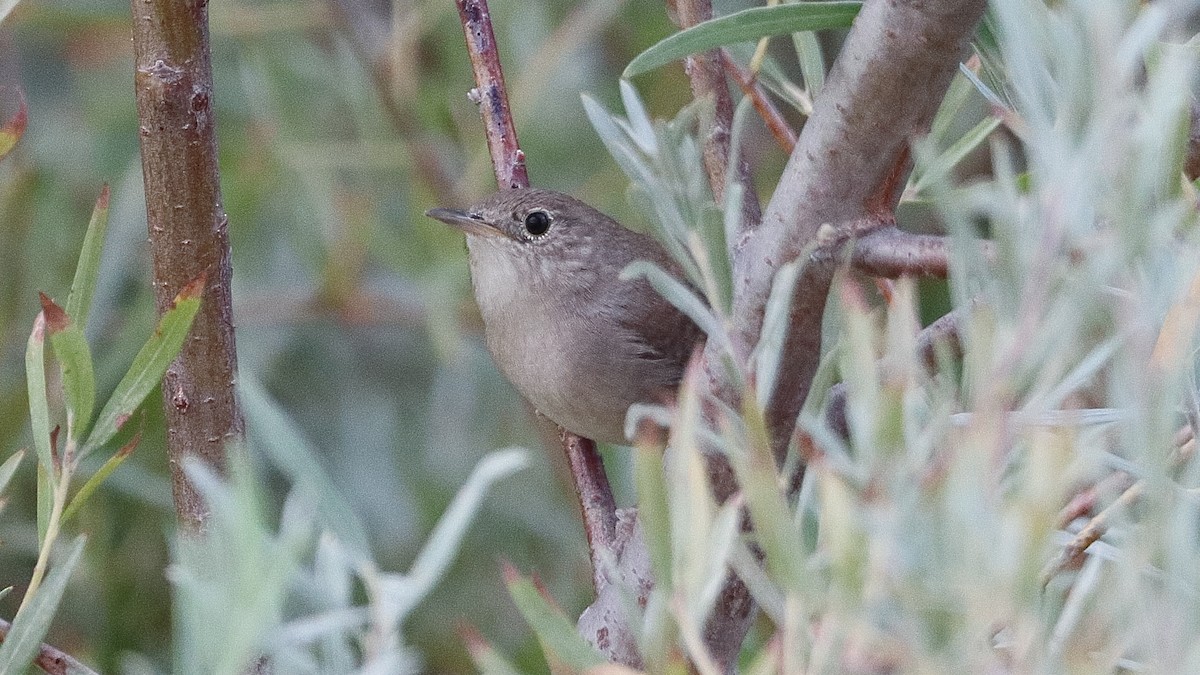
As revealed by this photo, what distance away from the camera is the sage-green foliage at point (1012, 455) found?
32.6 inches

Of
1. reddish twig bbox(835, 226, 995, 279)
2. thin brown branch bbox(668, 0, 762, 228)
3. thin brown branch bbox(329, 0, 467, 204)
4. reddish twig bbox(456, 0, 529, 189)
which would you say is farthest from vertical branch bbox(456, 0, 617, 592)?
thin brown branch bbox(329, 0, 467, 204)

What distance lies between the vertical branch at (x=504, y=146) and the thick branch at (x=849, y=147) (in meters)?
0.81

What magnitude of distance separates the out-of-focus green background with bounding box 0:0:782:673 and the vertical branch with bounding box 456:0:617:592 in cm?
99

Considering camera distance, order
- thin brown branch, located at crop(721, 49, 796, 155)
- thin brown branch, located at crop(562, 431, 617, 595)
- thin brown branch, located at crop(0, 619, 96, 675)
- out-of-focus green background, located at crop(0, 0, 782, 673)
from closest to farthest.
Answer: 1. thin brown branch, located at crop(0, 619, 96, 675)
2. thin brown branch, located at crop(721, 49, 796, 155)
3. thin brown branch, located at crop(562, 431, 617, 595)
4. out-of-focus green background, located at crop(0, 0, 782, 673)

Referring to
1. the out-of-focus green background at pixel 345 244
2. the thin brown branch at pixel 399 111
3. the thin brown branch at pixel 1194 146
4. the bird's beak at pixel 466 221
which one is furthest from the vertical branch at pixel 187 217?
the thin brown branch at pixel 399 111

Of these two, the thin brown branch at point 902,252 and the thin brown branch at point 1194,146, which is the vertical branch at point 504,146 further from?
the thin brown branch at point 1194,146

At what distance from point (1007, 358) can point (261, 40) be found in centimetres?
369

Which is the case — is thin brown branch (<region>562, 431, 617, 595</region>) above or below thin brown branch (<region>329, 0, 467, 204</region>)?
below

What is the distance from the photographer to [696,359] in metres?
1.25

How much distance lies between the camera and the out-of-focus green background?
12.5 ft

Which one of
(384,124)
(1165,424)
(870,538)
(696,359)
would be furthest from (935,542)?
(384,124)

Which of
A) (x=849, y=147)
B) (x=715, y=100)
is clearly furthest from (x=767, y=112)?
(x=849, y=147)

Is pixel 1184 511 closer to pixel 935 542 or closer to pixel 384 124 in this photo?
pixel 935 542

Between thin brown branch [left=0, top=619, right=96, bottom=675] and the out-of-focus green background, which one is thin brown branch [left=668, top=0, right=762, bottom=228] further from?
the out-of-focus green background
